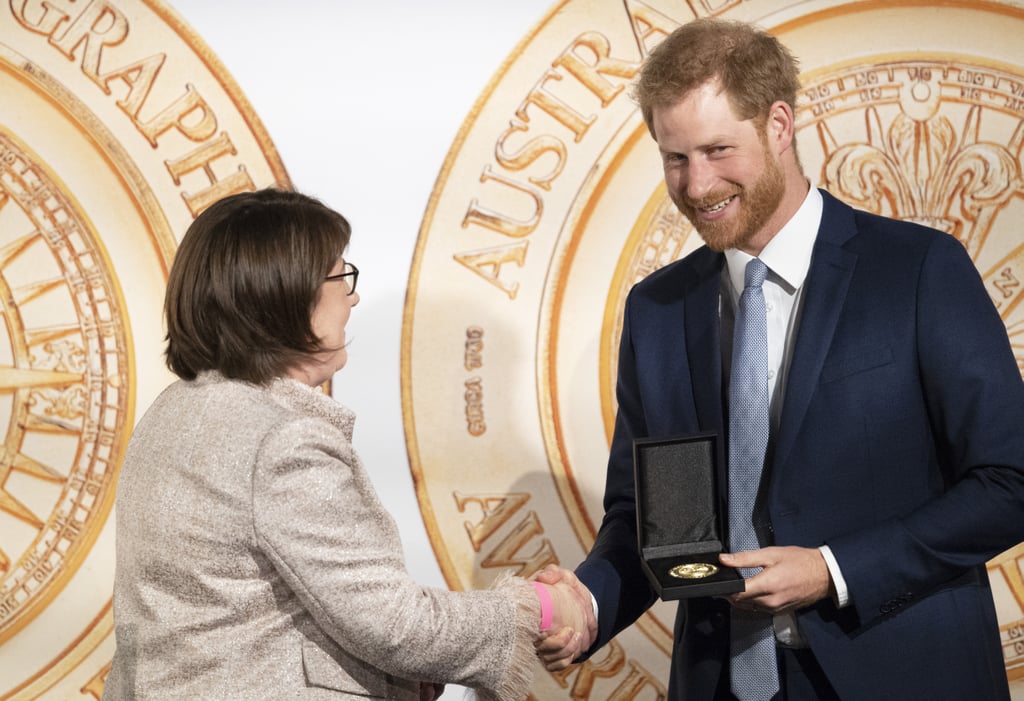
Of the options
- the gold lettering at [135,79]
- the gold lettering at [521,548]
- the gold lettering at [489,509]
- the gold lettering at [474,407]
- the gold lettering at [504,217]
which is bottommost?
the gold lettering at [521,548]

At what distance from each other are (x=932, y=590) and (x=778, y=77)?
920 mm

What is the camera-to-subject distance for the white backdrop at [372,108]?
2949mm

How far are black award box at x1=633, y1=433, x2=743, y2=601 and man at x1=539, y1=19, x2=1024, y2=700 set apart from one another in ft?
0.13

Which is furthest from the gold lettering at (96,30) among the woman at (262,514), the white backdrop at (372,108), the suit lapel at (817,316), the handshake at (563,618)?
the suit lapel at (817,316)

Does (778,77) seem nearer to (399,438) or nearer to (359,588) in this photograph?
(359,588)

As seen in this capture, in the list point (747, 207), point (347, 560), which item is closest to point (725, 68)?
point (747, 207)

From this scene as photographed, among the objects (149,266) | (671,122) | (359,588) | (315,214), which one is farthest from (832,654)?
(149,266)

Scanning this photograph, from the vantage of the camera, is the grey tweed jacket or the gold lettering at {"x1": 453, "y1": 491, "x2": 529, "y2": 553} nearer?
the grey tweed jacket

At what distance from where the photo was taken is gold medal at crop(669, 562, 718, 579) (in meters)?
1.86

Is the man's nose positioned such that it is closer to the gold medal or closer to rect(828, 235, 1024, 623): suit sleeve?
rect(828, 235, 1024, 623): suit sleeve

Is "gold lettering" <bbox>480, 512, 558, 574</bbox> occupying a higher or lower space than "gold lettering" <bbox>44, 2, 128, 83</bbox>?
lower

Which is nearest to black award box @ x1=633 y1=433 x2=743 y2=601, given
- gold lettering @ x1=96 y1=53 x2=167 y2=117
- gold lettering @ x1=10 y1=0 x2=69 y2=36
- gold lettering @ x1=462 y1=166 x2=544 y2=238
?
gold lettering @ x1=462 y1=166 x2=544 y2=238

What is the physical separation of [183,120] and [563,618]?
64.0 inches

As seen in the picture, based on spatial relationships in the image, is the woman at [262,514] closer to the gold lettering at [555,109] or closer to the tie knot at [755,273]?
the tie knot at [755,273]
